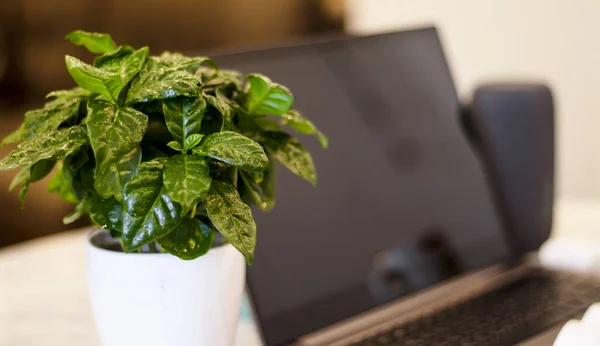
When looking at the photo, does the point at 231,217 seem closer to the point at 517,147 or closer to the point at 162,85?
the point at 162,85

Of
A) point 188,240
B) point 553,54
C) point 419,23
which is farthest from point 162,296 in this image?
point 553,54

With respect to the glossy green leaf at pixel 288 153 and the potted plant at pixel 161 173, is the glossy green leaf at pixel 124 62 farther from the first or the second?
the glossy green leaf at pixel 288 153

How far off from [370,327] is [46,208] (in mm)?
2013

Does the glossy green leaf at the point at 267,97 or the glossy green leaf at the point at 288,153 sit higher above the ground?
the glossy green leaf at the point at 267,97

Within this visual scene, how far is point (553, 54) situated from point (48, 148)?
2127mm

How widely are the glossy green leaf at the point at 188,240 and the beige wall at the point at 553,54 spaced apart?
1828mm

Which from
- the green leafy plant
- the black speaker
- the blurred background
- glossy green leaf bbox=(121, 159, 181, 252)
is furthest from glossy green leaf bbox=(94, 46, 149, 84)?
the blurred background

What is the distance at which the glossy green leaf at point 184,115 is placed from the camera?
2.05 feet

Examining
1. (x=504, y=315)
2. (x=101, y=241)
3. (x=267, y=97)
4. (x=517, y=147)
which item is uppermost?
(x=267, y=97)

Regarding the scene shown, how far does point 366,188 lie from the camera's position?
97cm

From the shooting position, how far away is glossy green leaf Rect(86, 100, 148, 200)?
1.92ft

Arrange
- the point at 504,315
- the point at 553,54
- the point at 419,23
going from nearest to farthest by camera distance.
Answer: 1. the point at 504,315
2. the point at 419,23
3. the point at 553,54

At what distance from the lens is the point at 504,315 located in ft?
2.82

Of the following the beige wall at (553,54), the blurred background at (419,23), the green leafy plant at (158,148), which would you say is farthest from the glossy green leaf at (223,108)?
the beige wall at (553,54)
